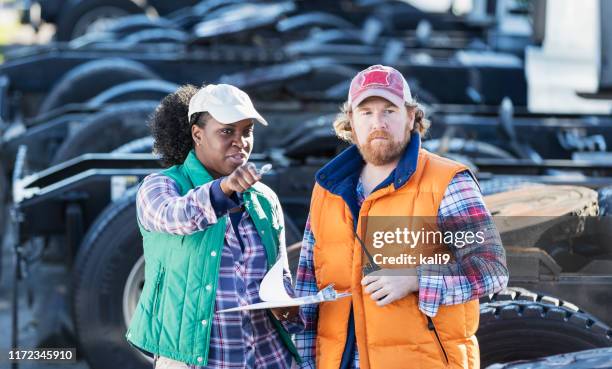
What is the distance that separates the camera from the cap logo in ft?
10.0

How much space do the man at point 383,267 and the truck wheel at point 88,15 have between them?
13.1 meters

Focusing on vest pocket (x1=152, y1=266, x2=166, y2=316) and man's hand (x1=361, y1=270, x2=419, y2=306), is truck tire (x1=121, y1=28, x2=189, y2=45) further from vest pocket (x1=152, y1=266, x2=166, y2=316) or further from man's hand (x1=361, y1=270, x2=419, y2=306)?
man's hand (x1=361, y1=270, x2=419, y2=306)

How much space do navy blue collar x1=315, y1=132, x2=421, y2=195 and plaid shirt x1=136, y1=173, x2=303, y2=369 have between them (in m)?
0.24

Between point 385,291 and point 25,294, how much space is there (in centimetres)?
546

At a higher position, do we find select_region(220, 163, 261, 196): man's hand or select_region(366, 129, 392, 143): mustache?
select_region(366, 129, 392, 143): mustache

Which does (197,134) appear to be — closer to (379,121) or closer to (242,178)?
(242,178)

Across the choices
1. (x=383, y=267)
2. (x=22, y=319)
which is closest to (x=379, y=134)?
(x=383, y=267)

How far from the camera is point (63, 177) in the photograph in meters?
Result: 6.39

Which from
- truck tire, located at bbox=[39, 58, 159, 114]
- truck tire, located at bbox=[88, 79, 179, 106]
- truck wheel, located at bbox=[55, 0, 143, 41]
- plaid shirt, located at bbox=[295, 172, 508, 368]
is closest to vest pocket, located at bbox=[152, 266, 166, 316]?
plaid shirt, located at bbox=[295, 172, 508, 368]

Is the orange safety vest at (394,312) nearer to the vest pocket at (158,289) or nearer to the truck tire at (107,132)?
the vest pocket at (158,289)

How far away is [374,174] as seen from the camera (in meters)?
3.12

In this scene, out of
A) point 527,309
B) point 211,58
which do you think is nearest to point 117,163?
point 527,309

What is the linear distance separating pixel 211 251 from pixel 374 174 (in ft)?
1.55

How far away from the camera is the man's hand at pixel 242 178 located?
9.58ft
